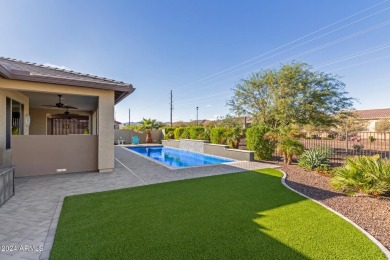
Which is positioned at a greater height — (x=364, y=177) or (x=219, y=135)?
(x=219, y=135)

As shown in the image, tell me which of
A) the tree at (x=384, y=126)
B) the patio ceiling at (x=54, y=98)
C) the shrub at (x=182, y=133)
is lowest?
the shrub at (x=182, y=133)

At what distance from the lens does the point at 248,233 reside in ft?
12.9

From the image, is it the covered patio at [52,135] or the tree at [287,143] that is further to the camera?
the tree at [287,143]

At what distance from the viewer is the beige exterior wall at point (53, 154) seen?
28.0ft

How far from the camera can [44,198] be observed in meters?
6.05

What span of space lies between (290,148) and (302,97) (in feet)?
28.4

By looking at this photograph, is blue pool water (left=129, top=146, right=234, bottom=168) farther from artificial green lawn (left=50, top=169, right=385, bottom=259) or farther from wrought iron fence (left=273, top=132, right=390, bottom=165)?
artificial green lawn (left=50, top=169, right=385, bottom=259)

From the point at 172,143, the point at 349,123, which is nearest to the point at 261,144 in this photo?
the point at 172,143

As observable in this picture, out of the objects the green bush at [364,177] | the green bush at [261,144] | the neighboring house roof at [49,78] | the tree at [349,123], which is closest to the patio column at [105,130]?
the neighboring house roof at [49,78]

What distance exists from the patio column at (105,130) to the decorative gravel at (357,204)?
8578mm

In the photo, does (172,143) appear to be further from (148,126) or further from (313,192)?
(313,192)

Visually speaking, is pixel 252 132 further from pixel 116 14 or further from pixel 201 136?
pixel 116 14

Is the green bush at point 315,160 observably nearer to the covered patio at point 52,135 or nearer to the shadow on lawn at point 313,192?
the shadow on lawn at point 313,192

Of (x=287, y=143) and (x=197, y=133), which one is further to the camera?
(x=197, y=133)
